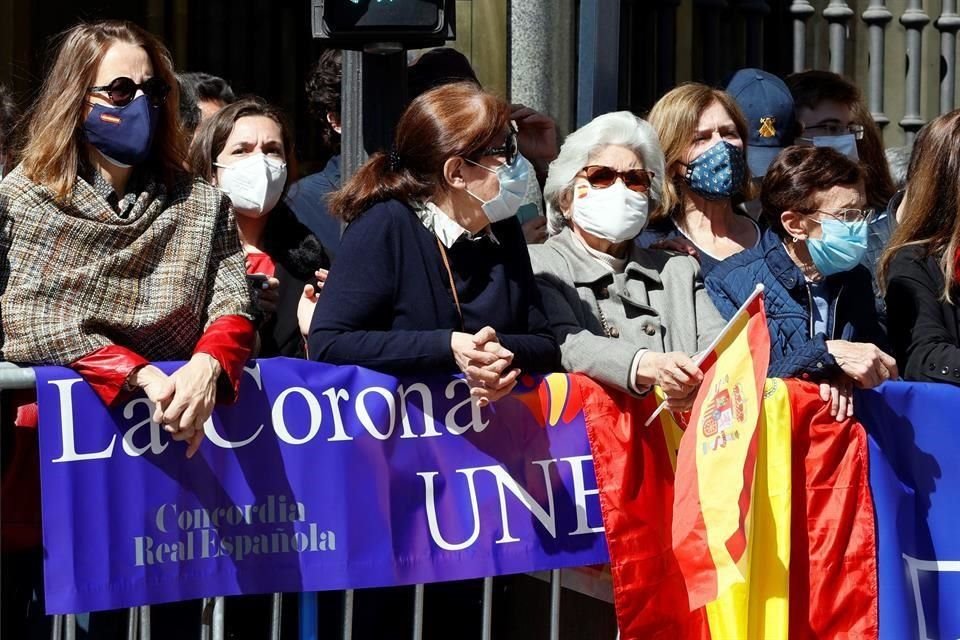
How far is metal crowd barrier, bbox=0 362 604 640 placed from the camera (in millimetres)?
4250

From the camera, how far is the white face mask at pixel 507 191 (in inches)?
187

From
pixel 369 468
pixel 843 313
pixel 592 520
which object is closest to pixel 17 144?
pixel 369 468

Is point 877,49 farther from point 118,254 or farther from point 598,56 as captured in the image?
point 118,254

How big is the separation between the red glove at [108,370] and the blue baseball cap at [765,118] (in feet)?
10.0

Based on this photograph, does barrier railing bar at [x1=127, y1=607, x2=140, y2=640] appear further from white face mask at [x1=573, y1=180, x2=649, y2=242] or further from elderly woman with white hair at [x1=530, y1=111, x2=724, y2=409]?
white face mask at [x1=573, y1=180, x2=649, y2=242]

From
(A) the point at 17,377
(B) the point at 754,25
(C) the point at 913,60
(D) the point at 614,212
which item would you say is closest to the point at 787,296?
(D) the point at 614,212

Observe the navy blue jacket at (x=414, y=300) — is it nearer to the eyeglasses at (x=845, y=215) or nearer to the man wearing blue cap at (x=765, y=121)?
the eyeglasses at (x=845, y=215)

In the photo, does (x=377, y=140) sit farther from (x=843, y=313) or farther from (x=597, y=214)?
(x=843, y=313)

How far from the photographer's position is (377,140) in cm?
513

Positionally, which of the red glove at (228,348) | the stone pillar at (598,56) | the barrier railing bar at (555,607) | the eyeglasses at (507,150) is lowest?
the barrier railing bar at (555,607)

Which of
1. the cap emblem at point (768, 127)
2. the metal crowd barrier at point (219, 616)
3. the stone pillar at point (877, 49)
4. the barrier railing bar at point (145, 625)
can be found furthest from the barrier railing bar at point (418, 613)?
the stone pillar at point (877, 49)

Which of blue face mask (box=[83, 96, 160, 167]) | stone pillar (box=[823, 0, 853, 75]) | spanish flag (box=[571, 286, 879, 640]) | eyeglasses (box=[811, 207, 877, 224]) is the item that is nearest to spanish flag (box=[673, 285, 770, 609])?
spanish flag (box=[571, 286, 879, 640])

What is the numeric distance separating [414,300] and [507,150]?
1.75 feet

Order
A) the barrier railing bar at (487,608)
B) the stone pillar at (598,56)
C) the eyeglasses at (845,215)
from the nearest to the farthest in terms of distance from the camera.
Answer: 1. the barrier railing bar at (487,608)
2. the eyeglasses at (845,215)
3. the stone pillar at (598,56)
